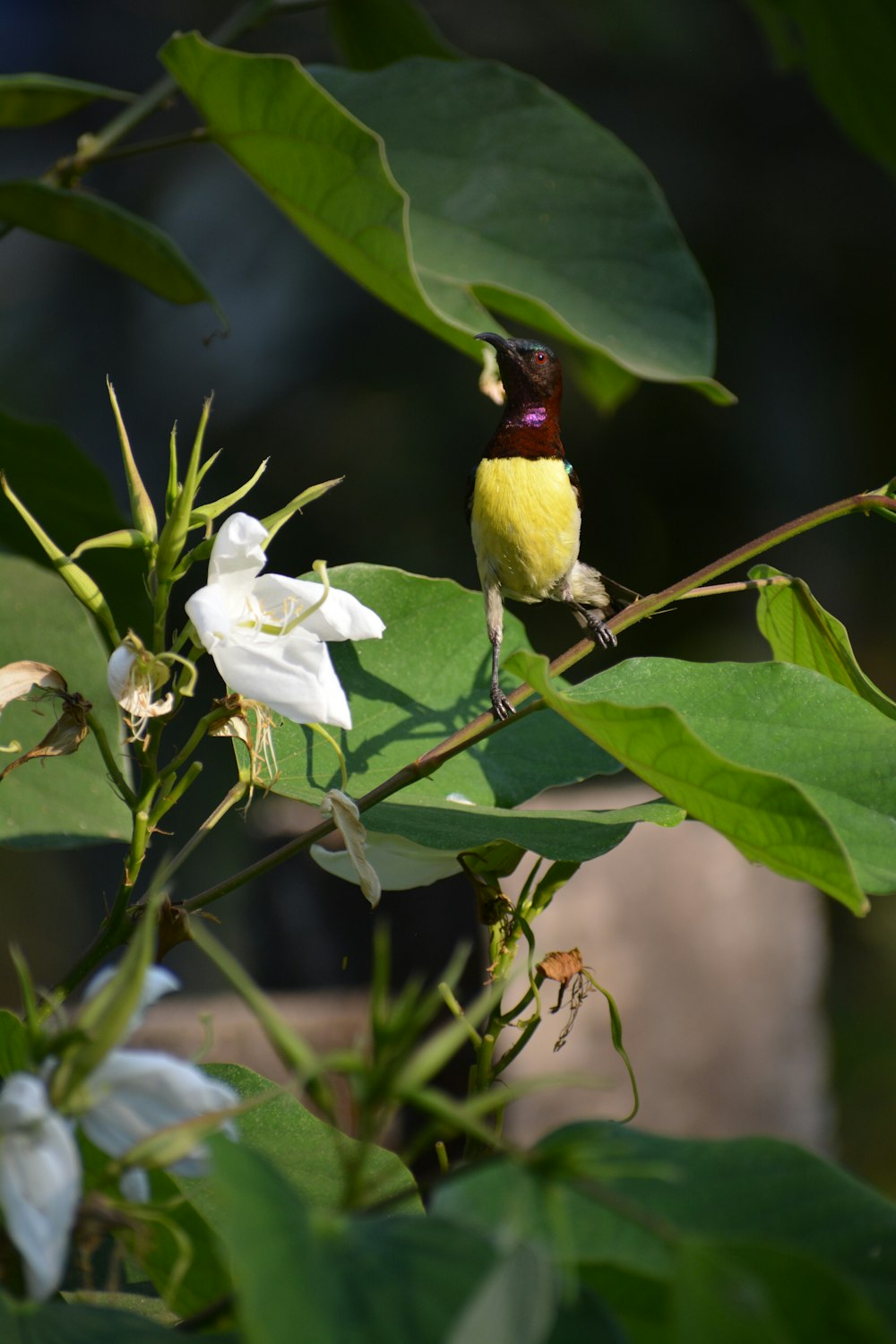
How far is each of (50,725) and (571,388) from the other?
306 centimetres

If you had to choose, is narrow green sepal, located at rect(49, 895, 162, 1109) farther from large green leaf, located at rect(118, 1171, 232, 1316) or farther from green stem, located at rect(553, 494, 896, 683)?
green stem, located at rect(553, 494, 896, 683)

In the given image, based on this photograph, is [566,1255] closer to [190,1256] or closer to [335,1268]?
[335,1268]

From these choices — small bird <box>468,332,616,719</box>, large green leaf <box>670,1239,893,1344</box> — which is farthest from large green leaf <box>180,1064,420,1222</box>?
small bird <box>468,332,616,719</box>

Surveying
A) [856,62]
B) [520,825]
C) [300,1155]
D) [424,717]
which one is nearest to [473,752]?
[424,717]

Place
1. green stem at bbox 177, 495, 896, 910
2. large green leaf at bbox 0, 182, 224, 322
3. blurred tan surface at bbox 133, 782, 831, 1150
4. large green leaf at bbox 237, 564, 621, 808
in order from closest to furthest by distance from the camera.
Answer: green stem at bbox 177, 495, 896, 910, large green leaf at bbox 237, 564, 621, 808, large green leaf at bbox 0, 182, 224, 322, blurred tan surface at bbox 133, 782, 831, 1150

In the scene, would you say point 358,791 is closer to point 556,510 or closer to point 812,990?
point 556,510

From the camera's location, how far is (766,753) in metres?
0.56

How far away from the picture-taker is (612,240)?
0.95 metres

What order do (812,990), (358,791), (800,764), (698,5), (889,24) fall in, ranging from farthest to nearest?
1. (698,5)
2. (812,990)
3. (889,24)
4. (358,791)
5. (800,764)

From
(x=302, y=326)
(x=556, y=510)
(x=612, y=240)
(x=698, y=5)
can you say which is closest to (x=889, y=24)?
(x=612, y=240)

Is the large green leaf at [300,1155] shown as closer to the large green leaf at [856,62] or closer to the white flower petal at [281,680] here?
the white flower petal at [281,680]

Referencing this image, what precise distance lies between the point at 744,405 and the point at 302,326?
1.25 metres

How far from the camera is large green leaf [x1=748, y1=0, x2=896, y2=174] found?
766 mm

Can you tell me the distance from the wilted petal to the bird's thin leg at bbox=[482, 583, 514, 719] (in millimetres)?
305
